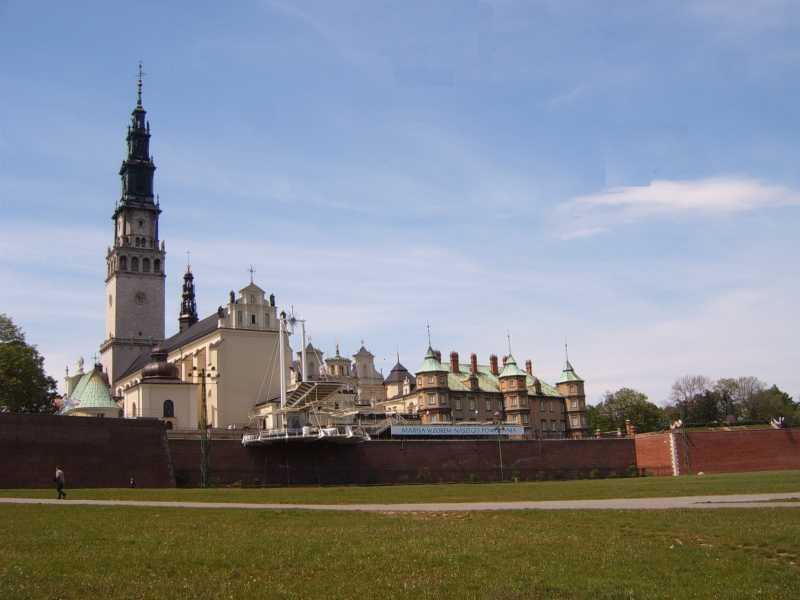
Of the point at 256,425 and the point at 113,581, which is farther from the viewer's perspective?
the point at 256,425

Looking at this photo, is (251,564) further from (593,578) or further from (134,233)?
(134,233)

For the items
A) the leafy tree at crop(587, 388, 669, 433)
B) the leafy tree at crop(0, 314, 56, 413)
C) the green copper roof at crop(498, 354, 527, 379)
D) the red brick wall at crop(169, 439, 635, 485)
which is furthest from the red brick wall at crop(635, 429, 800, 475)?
the leafy tree at crop(0, 314, 56, 413)

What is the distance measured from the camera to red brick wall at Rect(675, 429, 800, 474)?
76375 mm

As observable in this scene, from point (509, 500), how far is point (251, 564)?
18.8m

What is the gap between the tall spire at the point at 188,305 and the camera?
118 meters

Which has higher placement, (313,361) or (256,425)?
(313,361)

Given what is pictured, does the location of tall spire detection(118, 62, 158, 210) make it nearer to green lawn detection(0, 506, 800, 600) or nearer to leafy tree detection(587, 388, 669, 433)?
leafy tree detection(587, 388, 669, 433)

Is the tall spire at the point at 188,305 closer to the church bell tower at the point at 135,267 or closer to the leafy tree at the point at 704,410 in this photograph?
the church bell tower at the point at 135,267

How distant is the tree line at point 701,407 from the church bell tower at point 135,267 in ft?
210

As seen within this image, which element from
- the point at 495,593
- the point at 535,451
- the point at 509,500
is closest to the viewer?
the point at 495,593

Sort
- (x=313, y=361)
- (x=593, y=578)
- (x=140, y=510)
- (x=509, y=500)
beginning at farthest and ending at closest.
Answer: (x=313, y=361) < (x=509, y=500) < (x=140, y=510) < (x=593, y=578)

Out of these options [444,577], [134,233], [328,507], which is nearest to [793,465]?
[328,507]

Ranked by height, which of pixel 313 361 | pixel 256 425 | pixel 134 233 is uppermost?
pixel 134 233

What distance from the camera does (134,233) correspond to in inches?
4395
